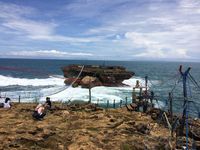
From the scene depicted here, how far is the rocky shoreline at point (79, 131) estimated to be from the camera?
2009 cm

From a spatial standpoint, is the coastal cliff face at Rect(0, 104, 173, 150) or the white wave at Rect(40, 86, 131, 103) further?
the white wave at Rect(40, 86, 131, 103)

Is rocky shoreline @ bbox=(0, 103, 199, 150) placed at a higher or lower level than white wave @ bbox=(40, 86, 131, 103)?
higher

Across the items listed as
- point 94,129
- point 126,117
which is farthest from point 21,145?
point 126,117

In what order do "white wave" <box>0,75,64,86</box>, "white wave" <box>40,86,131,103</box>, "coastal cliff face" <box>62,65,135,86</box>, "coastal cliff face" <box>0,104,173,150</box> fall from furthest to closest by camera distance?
"white wave" <box>0,75,64,86</box>
"coastal cliff face" <box>62,65,135,86</box>
"white wave" <box>40,86,131,103</box>
"coastal cliff face" <box>0,104,173,150</box>

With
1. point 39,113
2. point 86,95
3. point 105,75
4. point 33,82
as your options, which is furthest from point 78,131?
point 33,82

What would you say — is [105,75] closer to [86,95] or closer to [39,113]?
[86,95]

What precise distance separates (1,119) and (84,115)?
317 inches

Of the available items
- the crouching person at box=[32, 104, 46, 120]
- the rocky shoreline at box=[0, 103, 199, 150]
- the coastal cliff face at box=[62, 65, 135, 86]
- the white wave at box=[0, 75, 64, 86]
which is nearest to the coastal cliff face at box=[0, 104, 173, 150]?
the rocky shoreline at box=[0, 103, 199, 150]

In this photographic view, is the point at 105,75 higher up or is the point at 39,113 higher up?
the point at 105,75

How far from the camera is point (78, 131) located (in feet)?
74.9

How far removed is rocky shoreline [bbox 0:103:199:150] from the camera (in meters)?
20.1

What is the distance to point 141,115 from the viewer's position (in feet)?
103

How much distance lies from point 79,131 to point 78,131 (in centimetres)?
8

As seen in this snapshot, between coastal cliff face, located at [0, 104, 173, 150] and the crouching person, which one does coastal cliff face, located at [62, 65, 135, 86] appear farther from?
the crouching person
